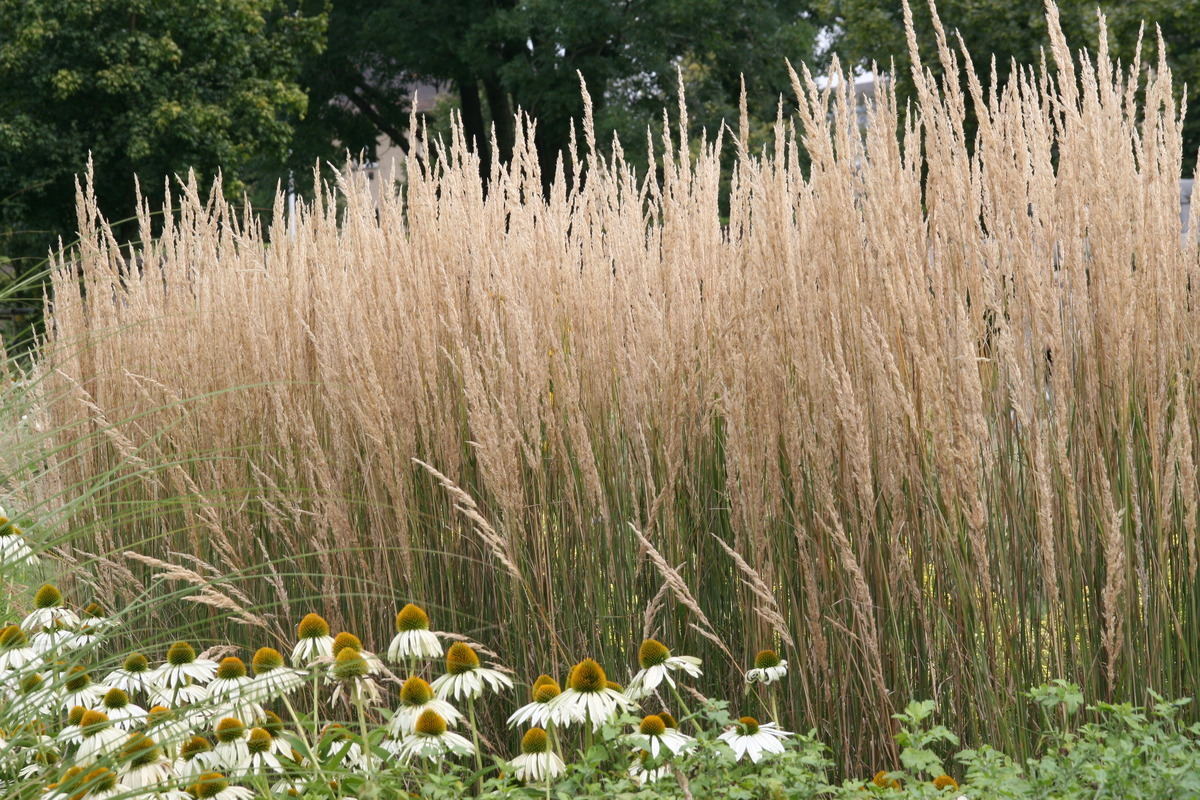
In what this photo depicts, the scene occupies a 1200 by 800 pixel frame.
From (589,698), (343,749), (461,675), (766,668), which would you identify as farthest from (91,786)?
(766,668)

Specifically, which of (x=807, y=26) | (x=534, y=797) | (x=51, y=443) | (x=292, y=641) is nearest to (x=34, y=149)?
(x=807, y=26)

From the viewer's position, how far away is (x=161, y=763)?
6.14ft

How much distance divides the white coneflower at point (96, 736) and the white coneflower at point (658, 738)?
853mm

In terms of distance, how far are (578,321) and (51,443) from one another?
2363 millimetres

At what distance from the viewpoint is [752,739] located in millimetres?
1828

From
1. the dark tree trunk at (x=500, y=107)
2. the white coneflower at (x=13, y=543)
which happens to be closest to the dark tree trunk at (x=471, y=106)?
the dark tree trunk at (x=500, y=107)

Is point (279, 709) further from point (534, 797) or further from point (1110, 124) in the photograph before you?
point (1110, 124)

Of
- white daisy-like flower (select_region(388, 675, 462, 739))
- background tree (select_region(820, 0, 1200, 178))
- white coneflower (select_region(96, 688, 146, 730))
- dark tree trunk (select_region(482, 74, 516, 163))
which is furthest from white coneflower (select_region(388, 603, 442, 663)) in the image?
dark tree trunk (select_region(482, 74, 516, 163))

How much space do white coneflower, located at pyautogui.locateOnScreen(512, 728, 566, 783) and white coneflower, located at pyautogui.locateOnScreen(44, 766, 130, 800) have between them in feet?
1.99

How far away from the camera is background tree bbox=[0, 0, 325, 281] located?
17312 millimetres

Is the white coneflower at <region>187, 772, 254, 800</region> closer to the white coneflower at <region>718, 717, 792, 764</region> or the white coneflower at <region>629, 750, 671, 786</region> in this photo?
the white coneflower at <region>629, 750, 671, 786</region>

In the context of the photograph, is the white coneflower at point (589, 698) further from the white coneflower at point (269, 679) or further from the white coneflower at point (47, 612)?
the white coneflower at point (47, 612)

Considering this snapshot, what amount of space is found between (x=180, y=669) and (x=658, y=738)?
99 centimetres

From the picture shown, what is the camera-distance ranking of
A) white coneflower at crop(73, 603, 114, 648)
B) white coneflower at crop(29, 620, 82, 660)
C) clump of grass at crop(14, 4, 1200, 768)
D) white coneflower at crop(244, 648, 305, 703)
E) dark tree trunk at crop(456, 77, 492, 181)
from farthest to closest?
dark tree trunk at crop(456, 77, 492, 181) < white coneflower at crop(29, 620, 82, 660) < white coneflower at crop(73, 603, 114, 648) < clump of grass at crop(14, 4, 1200, 768) < white coneflower at crop(244, 648, 305, 703)
